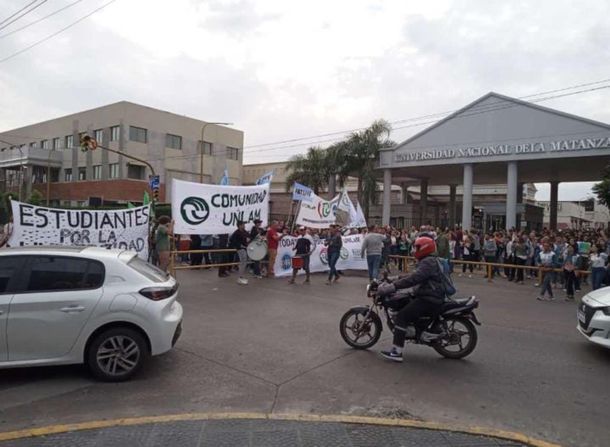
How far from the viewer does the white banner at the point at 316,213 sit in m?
16.7

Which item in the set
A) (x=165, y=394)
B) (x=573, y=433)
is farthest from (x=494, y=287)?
(x=165, y=394)

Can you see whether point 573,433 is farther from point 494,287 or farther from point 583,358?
point 494,287

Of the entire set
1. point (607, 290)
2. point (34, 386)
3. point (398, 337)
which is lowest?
point (34, 386)

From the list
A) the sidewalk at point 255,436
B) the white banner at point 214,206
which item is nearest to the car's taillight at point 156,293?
the sidewalk at point 255,436

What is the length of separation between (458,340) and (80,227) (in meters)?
8.24

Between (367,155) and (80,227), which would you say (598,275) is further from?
(367,155)

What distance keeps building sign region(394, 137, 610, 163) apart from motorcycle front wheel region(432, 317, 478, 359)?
2025 centimetres

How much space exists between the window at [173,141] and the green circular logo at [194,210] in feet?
130

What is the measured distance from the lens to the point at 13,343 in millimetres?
5043

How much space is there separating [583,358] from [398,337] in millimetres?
2746

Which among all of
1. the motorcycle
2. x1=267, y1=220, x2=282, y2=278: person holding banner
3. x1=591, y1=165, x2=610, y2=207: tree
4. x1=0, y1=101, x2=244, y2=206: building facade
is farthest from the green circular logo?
x1=0, y1=101, x2=244, y2=206: building facade

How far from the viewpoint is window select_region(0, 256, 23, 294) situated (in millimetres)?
5176

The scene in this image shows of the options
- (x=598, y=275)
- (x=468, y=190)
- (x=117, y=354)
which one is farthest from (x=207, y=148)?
(x=117, y=354)

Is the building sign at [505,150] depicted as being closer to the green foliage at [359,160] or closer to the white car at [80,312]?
the green foliage at [359,160]
